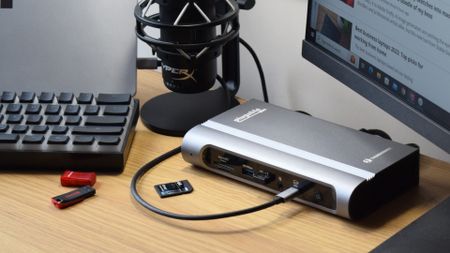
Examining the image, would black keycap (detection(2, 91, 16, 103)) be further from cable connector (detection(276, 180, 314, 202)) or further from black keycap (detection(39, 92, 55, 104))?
cable connector (detection(276, 180, 314, 202))

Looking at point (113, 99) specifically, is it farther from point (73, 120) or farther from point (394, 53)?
point (394, 53)

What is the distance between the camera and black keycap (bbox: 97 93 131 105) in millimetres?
1060

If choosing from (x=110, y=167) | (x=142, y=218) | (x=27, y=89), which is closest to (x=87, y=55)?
(x=27, y=89)

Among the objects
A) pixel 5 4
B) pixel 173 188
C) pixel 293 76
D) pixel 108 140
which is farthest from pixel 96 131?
pixel 293 76

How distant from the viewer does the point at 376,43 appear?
3.00ft

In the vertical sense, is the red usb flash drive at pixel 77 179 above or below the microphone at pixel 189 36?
below

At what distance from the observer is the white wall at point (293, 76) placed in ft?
3.82

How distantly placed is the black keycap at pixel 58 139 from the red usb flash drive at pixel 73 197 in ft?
0.23

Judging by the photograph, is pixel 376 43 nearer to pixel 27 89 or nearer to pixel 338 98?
pixel 338 98

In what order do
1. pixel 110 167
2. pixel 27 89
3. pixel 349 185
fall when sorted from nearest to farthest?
1. pixel 349 185
2. pixel 110 167
3. pixel 27 89

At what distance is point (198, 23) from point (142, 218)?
261mm

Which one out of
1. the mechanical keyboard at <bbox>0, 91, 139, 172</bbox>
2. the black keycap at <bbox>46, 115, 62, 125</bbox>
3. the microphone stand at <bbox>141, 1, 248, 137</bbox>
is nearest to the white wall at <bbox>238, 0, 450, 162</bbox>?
the microphone stand at <bbox>141, 1, 248, 137</bbox>

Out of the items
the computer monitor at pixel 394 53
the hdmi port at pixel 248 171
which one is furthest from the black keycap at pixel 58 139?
the computer monitor at pixel 394 53

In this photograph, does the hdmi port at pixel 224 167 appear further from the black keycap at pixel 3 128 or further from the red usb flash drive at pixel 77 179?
the black keycap at pixel 3 128
